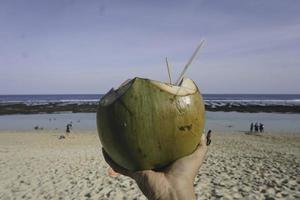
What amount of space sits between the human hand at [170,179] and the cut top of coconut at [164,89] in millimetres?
332

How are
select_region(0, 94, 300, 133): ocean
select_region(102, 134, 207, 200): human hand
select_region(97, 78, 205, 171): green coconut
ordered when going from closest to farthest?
select_region(97, 78, 205, 171): green coconut
select_region(102, 134, 207, 200): human hand
select_region(0, 94, 300, 133): ocean

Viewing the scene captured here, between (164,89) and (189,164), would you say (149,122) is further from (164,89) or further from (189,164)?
(189,164)

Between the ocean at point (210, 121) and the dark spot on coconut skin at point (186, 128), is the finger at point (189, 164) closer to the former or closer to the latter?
the dark spot on coconut skin at point (186, 128)

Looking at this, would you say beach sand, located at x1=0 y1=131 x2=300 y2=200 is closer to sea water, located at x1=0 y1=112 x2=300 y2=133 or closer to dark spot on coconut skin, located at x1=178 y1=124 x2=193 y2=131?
dark spot on coconut skin, located at x1=178 y1=124 x2=193 y2=131

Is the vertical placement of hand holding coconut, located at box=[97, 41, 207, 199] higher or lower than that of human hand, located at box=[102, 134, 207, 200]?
higher

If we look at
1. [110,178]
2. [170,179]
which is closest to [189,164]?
[170,179]

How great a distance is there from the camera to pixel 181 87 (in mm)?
1708

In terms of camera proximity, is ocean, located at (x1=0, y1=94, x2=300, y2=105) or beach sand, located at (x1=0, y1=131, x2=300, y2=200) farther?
ocean, located at (x1=0, y1=94, x2=300, y2=105)

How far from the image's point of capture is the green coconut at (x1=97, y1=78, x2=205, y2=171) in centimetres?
157

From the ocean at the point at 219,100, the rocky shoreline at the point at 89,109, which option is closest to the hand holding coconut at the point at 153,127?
the rocky shoreline at the point at 89,109

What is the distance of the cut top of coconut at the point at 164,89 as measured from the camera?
1637 mm

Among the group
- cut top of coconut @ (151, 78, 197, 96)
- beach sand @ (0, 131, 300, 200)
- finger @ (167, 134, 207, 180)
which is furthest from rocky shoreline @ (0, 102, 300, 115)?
cut top of coconut @ (151, 78, 197, 96)

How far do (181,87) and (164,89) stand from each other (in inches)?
4.6

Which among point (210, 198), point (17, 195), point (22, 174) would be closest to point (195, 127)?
point (210, 198)
